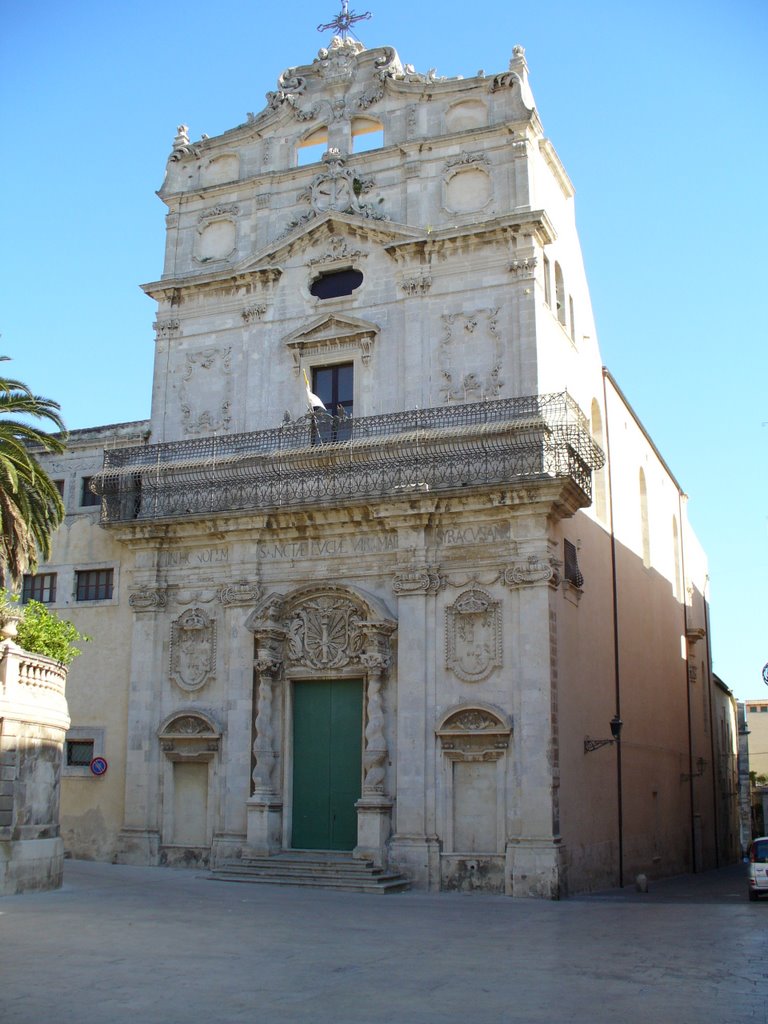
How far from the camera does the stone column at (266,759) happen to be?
72.2ft

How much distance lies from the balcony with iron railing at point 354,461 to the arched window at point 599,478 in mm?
3361

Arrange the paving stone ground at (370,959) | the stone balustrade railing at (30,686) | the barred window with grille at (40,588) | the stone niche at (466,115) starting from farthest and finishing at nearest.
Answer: the barred window with grille at (40,588)
the stone niche at (466,115)
the stone balustrade railing at (30,686)
the paving stone ground at (370,959)

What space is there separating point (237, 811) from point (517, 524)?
8.18 meters

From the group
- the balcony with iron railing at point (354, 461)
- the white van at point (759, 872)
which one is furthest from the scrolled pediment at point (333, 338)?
the white van at point (759, 872)

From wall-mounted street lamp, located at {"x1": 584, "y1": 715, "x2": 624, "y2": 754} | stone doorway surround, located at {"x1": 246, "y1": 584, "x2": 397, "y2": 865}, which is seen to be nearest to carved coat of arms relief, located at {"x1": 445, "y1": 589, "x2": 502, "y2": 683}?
stone doorway surround, located at {"x1": 246, "y1": 584, "x2": 397, "y2": 865}

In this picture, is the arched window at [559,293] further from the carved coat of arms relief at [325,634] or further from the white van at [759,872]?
the white van at [759,872]

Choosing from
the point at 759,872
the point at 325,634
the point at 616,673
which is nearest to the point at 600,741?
the point at 616,673

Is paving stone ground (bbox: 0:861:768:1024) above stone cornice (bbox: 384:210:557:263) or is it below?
below

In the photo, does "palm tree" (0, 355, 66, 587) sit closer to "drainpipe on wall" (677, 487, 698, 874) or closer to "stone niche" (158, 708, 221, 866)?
"stone niche" (158, 708, 221, 866)

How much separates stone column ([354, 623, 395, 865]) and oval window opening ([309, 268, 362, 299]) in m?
8.03

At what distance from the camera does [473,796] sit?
2089cm

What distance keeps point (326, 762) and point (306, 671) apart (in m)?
1.89

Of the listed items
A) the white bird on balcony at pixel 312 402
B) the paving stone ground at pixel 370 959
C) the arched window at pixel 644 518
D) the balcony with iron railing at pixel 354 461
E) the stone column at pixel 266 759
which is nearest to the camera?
the paving stone ground at pixel 370 959

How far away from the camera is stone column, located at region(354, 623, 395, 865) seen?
20.9 m
